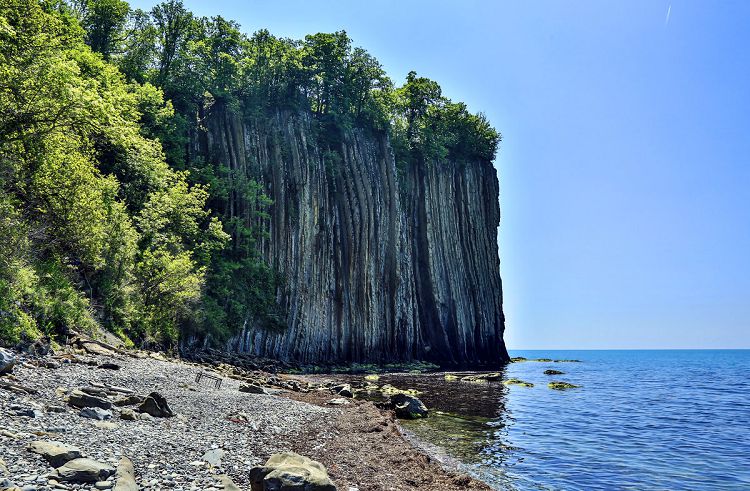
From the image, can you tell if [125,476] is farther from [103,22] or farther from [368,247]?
[368,247]

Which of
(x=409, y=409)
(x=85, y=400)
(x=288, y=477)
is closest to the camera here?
(x=288, y=477)

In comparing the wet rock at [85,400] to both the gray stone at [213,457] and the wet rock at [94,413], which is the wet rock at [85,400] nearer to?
the wet rock at [94,413]

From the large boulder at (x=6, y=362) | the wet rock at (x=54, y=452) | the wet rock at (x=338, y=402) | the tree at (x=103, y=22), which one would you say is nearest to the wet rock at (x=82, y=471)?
the wet rock at (x=54, y=452)

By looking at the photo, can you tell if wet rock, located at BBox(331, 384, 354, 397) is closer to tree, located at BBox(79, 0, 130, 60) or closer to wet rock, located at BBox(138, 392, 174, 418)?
wet rock, located at BBox(138, 392, 174, 418)

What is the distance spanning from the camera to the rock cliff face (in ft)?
163

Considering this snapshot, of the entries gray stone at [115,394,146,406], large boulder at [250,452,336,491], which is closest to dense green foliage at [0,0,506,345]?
gray stone at [115,394,146,406]

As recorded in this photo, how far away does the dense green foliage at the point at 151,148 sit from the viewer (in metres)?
16.4

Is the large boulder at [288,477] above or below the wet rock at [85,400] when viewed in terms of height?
below

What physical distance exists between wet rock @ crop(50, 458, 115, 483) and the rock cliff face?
37.3 metres

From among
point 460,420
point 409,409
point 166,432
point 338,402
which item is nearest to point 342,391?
point 338,402

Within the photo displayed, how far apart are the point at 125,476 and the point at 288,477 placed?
2.35 metres

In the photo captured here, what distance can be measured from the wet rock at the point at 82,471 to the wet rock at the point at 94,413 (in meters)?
3.56

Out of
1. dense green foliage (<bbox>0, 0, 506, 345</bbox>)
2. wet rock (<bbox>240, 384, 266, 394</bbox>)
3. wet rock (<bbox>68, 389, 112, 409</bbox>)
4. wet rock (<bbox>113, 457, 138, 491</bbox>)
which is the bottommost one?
wet rock (<bbox>240, 384, 266, 394</bbox>)

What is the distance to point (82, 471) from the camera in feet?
20.2
